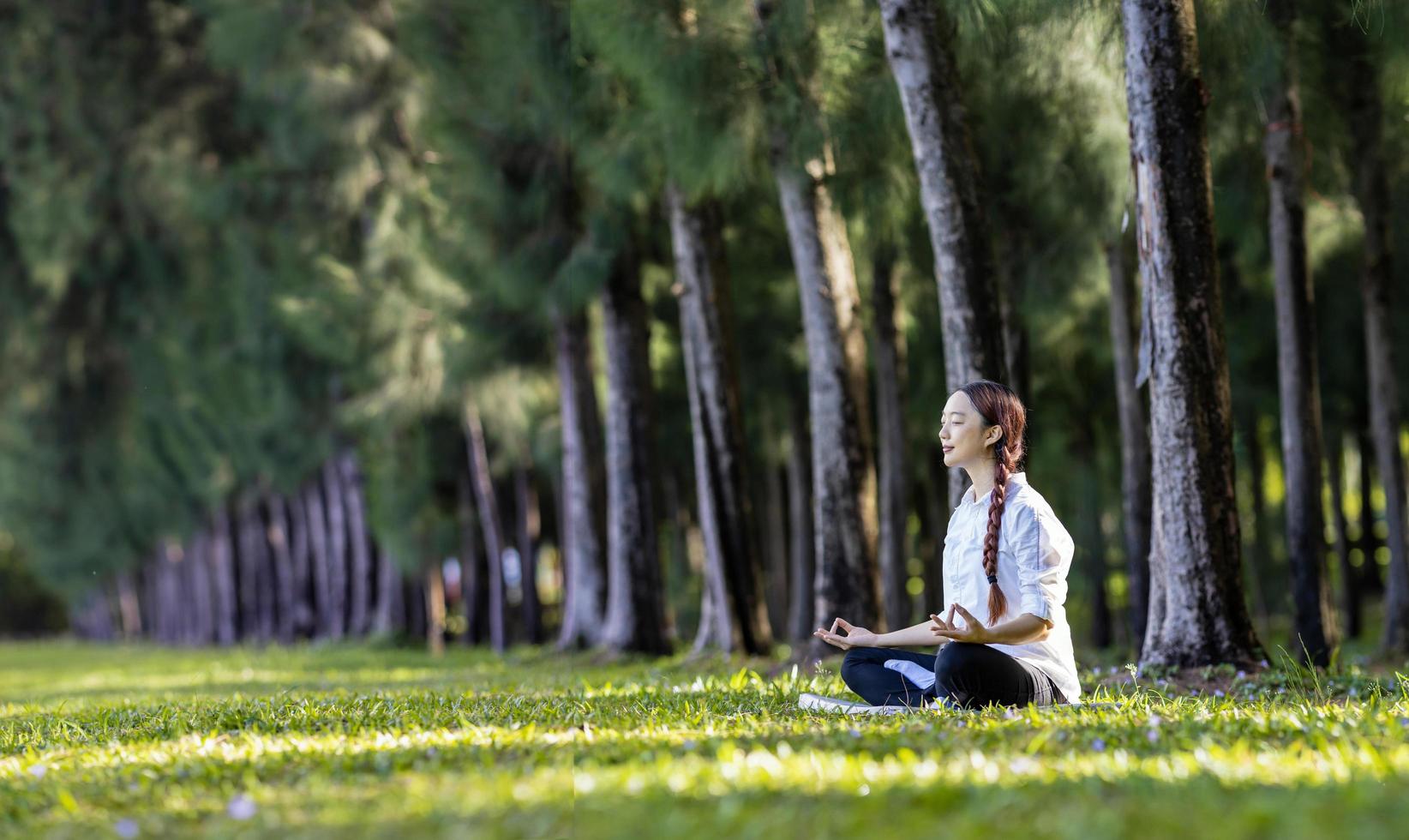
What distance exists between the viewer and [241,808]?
12.5 ft

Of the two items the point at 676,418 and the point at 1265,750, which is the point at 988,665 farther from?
the point at 676,418

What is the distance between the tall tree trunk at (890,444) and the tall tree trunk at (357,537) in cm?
1412

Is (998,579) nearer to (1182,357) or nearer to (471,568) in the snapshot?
(1182,357)

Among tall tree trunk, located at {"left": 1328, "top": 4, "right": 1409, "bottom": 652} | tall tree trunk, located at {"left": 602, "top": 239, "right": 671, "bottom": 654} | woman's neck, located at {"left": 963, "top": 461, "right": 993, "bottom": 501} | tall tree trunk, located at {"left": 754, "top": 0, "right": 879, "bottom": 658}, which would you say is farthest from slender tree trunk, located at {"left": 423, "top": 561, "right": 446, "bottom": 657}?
woman's neck, located at {"left": 963, "top": 461, "right": 993, "bottom": 501}

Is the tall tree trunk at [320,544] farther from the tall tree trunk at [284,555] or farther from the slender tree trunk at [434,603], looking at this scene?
the slender tree trunk at [434,603]

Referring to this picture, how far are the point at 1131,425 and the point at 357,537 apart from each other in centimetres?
1803

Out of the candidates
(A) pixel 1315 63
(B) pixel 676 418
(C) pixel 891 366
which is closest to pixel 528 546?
(B) pixel 676 418

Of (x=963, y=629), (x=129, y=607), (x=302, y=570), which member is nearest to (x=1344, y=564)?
(x=963, y=629)

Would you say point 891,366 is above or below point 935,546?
above

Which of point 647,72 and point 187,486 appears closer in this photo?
point 647,72

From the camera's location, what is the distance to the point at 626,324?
50.1 feet

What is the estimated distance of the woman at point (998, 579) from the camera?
18.2ft

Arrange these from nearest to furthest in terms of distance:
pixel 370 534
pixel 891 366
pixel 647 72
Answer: pixel 647 72 < pixel 891 366 < pixel 370 534

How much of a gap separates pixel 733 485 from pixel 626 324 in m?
2.93
